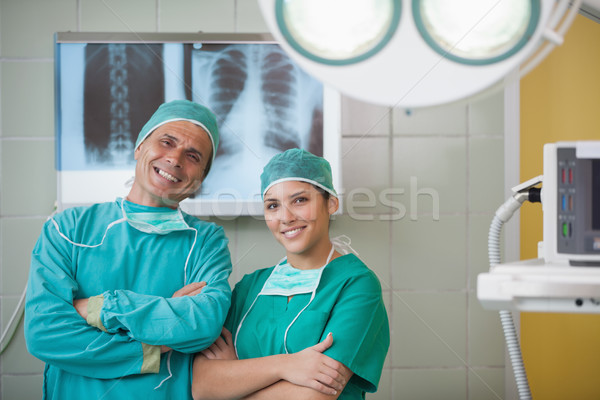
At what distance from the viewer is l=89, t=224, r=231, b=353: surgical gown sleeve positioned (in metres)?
1.21

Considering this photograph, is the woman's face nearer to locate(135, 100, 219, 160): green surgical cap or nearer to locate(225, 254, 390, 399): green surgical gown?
locate(225, 254, 390, 399): green surgical gown

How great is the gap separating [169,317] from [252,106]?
42.9 inches

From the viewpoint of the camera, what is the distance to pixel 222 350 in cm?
136

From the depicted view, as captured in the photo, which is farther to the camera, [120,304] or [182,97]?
[182,97]

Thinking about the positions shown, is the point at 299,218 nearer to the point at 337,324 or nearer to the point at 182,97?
the point at 337,324

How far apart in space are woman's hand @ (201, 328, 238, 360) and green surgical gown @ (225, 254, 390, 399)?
24 millimetres

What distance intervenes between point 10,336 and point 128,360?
112 centimetres

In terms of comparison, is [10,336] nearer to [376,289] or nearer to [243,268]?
[243,268]

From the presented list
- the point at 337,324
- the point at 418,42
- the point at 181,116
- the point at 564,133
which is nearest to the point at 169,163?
the point at 181,116

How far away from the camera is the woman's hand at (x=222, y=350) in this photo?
1347 mm

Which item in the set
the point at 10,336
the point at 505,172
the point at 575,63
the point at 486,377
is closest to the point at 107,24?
the point at 10,336

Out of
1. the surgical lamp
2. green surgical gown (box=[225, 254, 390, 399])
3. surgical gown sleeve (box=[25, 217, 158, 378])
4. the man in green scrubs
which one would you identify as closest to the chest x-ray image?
the man in green scrubs

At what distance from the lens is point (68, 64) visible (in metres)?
2.05

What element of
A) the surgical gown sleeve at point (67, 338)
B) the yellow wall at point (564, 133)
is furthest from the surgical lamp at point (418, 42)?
the yellow wall at point (564, 133)
